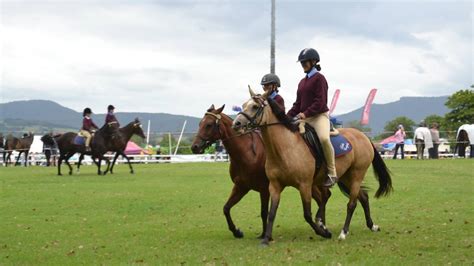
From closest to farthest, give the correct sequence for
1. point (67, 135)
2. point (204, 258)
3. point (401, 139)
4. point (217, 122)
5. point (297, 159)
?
1. point (204, 258)
2. point (297, 159)
3. point (217, 122)
4. point (67, 135)
5. point (401, 139)

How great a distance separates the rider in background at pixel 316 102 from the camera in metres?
10.6

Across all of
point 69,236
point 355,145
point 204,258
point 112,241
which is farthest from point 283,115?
point 69,236

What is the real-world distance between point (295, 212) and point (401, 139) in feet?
82.6

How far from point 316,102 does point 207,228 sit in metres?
3.38

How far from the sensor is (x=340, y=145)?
1109 centimetres

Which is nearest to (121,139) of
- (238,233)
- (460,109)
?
(238,233)

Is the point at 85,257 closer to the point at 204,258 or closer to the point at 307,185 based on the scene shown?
the point at 204,258

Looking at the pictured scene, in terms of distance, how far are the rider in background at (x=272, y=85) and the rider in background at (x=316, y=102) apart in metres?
0.37

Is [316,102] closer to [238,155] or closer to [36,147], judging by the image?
[238,155]

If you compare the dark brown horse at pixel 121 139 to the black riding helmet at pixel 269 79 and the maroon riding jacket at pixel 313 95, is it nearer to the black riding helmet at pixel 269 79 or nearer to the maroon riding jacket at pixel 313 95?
the black riding helmet at pixel 269 79

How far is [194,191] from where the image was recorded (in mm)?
19484

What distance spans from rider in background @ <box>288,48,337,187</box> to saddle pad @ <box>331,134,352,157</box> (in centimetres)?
34

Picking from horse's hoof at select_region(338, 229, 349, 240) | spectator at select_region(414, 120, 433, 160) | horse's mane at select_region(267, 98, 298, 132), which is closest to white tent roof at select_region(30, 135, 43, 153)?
spectator at select_region(414, 120, 433, 160)

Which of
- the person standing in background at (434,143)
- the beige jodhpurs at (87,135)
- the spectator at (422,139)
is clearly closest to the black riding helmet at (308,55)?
the beige jodhpurs at (87,135)
